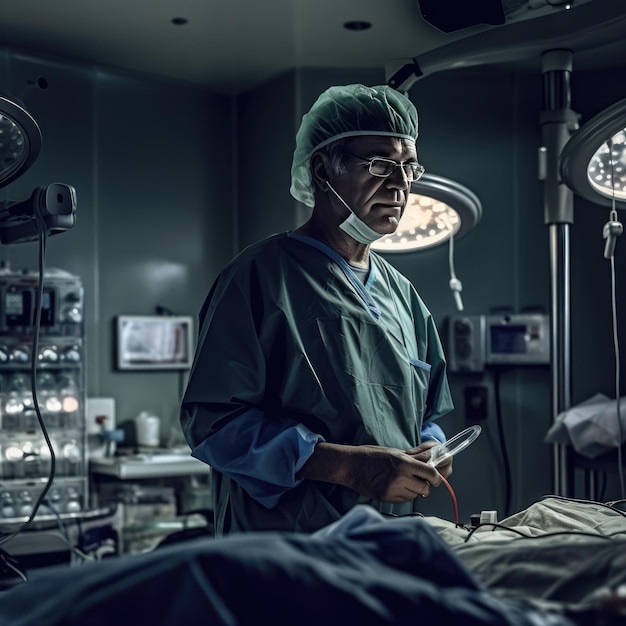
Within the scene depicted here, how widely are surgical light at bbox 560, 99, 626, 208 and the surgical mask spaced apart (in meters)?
0.41

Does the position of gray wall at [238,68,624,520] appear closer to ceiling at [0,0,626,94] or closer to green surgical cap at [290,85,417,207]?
ceiling at [0,0,626,94]

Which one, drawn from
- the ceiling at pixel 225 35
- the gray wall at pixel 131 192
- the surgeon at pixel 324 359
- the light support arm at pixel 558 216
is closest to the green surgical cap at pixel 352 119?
the surgeon at pixel 324 359

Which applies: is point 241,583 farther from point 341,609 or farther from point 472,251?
point 472,251

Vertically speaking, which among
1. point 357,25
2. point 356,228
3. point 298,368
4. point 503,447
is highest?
point 357,25

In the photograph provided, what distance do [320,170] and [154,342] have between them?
2614mm

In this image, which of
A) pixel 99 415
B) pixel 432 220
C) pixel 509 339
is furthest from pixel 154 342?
pixel 432 220

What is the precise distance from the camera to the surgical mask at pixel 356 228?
180 cm

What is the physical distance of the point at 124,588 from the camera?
685 millimetres

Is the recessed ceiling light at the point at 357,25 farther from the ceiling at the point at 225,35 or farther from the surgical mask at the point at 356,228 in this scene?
the surgical mask at the point at 356,228

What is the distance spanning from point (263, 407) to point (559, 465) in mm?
1490

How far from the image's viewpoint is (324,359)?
169 cm

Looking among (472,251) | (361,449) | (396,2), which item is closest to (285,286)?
(361,449)

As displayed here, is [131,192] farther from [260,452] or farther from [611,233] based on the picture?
[260,452]

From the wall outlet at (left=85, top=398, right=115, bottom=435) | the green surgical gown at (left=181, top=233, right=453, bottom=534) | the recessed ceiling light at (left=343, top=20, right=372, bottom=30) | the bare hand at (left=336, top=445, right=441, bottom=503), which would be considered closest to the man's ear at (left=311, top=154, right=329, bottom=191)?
the green surgical gown at (left=181, top=233, right=453, bottom=534)
